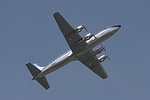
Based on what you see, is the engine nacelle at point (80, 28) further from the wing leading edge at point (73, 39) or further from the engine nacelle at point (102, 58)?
the engine nacelle at point (102, 58)

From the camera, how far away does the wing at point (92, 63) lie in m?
111

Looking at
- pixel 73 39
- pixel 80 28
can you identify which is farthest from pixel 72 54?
pixel 80 28

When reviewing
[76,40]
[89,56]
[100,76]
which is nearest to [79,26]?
[76,40]

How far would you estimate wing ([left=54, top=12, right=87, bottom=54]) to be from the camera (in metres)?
101

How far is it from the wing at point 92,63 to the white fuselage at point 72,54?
4.08 m

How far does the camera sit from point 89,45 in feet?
341

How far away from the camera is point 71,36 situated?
103 metres

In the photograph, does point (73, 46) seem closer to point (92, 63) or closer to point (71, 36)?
point (71, 36)

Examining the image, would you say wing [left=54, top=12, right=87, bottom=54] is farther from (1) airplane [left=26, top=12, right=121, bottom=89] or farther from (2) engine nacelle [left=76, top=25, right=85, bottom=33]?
(2) engine nacelle [left=76, top=25, right=85, bottom=33]

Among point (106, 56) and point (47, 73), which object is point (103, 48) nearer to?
point (106, 56)

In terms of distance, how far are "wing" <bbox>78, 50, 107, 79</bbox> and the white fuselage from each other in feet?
13.4

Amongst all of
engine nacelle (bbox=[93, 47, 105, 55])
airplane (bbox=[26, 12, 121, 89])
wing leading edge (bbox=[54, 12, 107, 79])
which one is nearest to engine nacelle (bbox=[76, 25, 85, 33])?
airplane (bbox=[26, 12, 121, 89])

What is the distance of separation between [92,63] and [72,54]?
9.61 m

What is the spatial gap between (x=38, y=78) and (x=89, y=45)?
14.6 meters
